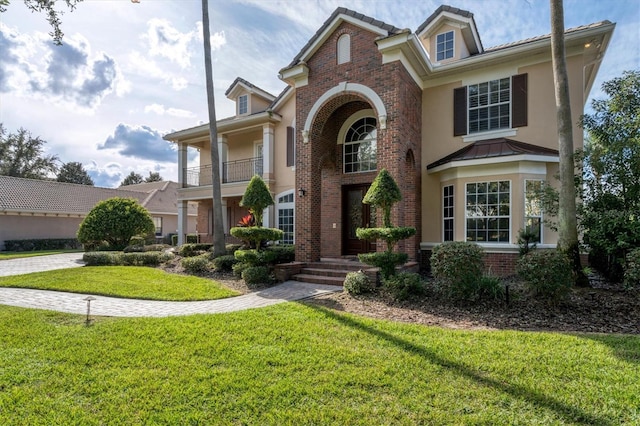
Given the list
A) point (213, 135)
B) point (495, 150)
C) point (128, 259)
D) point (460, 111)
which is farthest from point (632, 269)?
point (128, 259)

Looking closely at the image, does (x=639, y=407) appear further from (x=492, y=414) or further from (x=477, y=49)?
(x=477, y=49)

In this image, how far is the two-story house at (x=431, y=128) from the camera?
9.53 meters

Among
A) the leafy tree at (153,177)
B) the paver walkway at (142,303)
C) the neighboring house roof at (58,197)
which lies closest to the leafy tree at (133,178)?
the leafy tree at (153,177)

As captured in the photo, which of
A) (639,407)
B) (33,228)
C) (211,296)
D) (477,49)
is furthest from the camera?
(33,228)

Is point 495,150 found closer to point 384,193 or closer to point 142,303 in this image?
point 384,193

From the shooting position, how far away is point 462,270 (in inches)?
256

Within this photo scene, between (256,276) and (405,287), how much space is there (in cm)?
420

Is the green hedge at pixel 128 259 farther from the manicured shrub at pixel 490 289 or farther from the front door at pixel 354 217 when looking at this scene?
the manicured shrub at pixel 490 289

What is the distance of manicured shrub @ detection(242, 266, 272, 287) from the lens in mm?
9352

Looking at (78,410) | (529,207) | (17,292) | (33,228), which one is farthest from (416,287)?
(33,228)

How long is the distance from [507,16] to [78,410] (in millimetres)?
13015

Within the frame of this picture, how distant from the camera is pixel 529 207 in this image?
952cm

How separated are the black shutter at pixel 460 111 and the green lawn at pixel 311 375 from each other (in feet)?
25.5

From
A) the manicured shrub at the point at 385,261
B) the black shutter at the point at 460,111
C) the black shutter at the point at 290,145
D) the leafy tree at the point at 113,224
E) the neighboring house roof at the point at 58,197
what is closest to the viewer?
the manicured shrub at the point at 385,261
